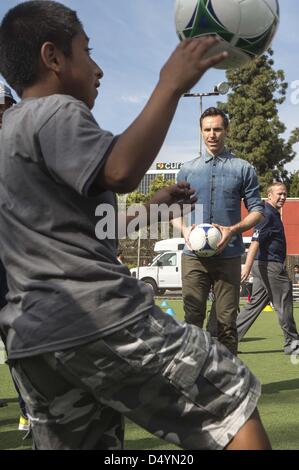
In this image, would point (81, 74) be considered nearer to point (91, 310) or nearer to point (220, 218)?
point (91, 310)

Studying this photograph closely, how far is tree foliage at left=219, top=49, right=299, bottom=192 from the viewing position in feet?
170

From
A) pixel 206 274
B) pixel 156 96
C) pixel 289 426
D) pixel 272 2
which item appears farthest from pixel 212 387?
pixel 206 274

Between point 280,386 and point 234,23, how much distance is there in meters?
4.21

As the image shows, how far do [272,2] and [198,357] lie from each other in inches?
72.9

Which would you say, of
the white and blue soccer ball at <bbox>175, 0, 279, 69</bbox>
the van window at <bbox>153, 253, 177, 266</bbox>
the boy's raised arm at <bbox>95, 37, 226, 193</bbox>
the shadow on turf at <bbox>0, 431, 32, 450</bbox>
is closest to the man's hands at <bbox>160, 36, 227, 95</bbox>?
the boy's raised arm at <bbox>95, 37, 226, 193</bbox>

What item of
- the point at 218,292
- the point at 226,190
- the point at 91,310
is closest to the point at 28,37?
the point at 91,310

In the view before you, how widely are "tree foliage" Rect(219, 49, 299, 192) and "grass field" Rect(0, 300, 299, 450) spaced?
4275 cm

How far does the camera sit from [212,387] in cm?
214

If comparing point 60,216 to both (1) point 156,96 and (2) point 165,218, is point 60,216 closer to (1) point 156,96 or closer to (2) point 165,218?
(1) point 156,96

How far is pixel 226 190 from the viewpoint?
600cm

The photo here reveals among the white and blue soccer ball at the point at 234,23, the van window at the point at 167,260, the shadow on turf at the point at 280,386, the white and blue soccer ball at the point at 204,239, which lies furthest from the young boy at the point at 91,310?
the van window at the point at 167,260

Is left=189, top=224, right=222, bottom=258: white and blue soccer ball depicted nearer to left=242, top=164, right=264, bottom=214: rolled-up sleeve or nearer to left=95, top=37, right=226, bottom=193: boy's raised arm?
left=242, top=164, right=264, bottom=214: rolled-up sleeve

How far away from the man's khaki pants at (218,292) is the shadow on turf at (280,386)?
56cm

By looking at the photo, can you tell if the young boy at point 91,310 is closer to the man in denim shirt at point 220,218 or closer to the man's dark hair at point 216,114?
the man in denim shirt at point 220,218
